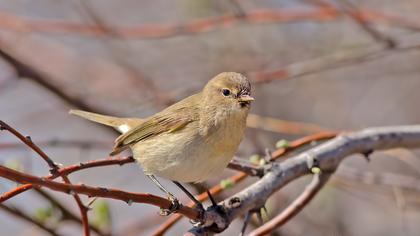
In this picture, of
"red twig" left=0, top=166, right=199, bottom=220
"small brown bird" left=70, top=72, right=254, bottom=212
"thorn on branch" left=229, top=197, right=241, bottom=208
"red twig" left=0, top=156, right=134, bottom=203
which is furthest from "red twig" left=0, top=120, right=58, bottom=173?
"small brown bird" left=70, top=72, right=254, bottom=212

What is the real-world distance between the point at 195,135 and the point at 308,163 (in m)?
0.60

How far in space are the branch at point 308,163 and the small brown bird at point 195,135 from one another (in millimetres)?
276

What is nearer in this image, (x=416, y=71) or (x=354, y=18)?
(x=354, y=18)

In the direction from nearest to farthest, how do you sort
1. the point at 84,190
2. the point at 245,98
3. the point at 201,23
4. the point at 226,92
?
the point at 84,190
the point at 245,98
the point at 226,92
the point at 201,23

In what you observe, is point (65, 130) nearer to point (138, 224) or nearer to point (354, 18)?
point (138, 224)

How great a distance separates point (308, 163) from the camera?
10.9 feet

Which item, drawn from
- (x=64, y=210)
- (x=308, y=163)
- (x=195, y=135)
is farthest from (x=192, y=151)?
(x=64, y=210)

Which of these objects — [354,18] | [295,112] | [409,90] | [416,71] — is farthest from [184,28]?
[409,90]

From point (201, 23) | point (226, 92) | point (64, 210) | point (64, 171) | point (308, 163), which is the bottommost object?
point (64, 171)

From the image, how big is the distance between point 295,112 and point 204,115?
4.20 m

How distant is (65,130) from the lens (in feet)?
24.6

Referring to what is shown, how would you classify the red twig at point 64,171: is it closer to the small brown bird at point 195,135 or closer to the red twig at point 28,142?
the red twig at point 28,142

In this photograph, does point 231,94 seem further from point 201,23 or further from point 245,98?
point 201,23

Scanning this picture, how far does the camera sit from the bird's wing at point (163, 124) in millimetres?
3615
